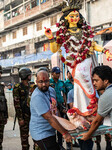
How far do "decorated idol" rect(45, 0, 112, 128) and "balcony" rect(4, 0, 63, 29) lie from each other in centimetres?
1384

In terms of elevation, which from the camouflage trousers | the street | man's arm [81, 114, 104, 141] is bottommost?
the street

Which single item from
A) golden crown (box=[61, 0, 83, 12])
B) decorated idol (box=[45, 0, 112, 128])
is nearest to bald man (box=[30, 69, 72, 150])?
decorated idol (box=[45, 0, 112, 128])

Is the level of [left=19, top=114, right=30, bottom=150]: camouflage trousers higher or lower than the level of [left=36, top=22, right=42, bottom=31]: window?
lower

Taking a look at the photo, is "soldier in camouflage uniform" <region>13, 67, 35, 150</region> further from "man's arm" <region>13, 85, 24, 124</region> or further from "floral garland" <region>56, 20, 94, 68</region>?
"floral garland" <region>56, 20, 94, 68</region>

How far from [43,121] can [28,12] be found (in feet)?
66.6

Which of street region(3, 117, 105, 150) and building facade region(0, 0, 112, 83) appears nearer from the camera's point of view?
street region(3, 117, 105, 150)

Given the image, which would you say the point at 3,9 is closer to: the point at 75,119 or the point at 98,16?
the point at 98,16

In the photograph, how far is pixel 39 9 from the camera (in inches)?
776

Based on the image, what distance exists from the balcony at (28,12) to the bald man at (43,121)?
15.6 m

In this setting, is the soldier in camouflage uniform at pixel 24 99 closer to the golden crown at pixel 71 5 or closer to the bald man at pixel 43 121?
the bald man at pixel 43 121

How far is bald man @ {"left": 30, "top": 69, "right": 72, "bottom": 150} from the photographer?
2338mm

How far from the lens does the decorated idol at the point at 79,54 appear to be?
3.40 meters

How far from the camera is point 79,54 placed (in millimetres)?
3727

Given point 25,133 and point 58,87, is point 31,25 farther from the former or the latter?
point 25,133
